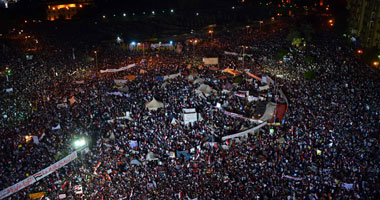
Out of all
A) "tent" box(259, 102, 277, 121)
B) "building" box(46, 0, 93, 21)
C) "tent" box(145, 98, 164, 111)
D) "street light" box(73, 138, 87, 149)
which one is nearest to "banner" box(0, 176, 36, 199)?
"street light" box(73, 138, 87, 149)

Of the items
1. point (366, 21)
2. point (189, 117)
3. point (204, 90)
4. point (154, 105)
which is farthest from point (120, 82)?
point (366, 21)

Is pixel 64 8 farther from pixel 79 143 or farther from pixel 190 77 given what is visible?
pixel 79 143

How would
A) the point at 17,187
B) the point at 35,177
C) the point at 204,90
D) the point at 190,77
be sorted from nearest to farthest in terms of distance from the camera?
the point at 17,187
the point at 35,177
the point at 204,90
the point at 190,77

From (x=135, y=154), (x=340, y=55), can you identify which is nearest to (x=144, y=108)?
(x=135, y=154)

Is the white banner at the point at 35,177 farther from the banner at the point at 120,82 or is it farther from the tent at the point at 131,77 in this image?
the tent at the point at 131,77

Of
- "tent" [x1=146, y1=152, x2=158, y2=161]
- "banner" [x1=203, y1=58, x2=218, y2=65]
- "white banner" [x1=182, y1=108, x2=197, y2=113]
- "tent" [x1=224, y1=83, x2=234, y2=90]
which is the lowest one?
"tent" [x1=146, y1=152, x2=158, y2=161]

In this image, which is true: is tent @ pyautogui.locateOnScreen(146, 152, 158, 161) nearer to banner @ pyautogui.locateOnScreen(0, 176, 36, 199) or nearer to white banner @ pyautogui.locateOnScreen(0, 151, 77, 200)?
white banner @ pyautogui.locateOnScreen(0, 151, 77, 200)
